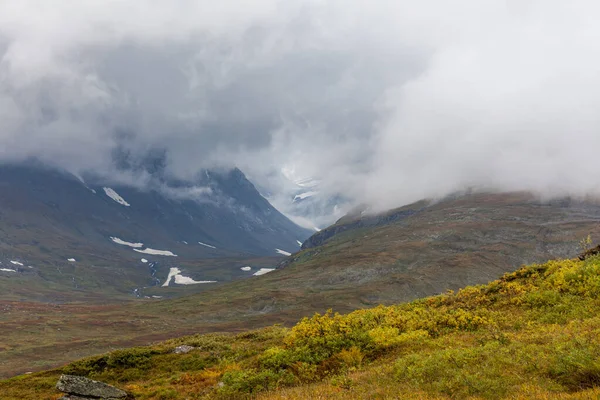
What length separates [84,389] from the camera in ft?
58.6

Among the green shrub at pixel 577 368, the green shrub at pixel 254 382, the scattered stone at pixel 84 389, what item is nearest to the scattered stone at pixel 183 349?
the scattered stone at pixel 84 389

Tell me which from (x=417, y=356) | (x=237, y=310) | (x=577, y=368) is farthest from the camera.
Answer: (x=237, y=310)

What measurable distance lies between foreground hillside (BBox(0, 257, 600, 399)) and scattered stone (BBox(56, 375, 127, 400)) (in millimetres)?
1409

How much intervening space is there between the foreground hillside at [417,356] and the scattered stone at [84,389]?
55.5 inches

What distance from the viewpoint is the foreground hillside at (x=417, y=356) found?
11.2m

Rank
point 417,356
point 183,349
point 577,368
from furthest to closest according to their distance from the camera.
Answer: point 183,349 → point 417,356 → point 577,368

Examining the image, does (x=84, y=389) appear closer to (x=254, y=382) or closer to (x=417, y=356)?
(x=254, y=382)

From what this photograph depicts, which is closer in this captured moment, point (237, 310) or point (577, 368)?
point (577, 368)

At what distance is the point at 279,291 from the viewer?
180m

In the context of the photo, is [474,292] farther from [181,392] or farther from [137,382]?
[137,382]

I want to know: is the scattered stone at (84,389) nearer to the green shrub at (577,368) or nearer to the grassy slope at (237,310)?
the green shrub at (577,368)

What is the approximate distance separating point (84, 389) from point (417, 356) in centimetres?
1454

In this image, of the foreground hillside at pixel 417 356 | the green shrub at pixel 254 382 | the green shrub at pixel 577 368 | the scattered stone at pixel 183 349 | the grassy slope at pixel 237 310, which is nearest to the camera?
the green shrub at pixel 577 368

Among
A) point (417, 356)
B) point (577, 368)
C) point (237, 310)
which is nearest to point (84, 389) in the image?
point (417, 356)
